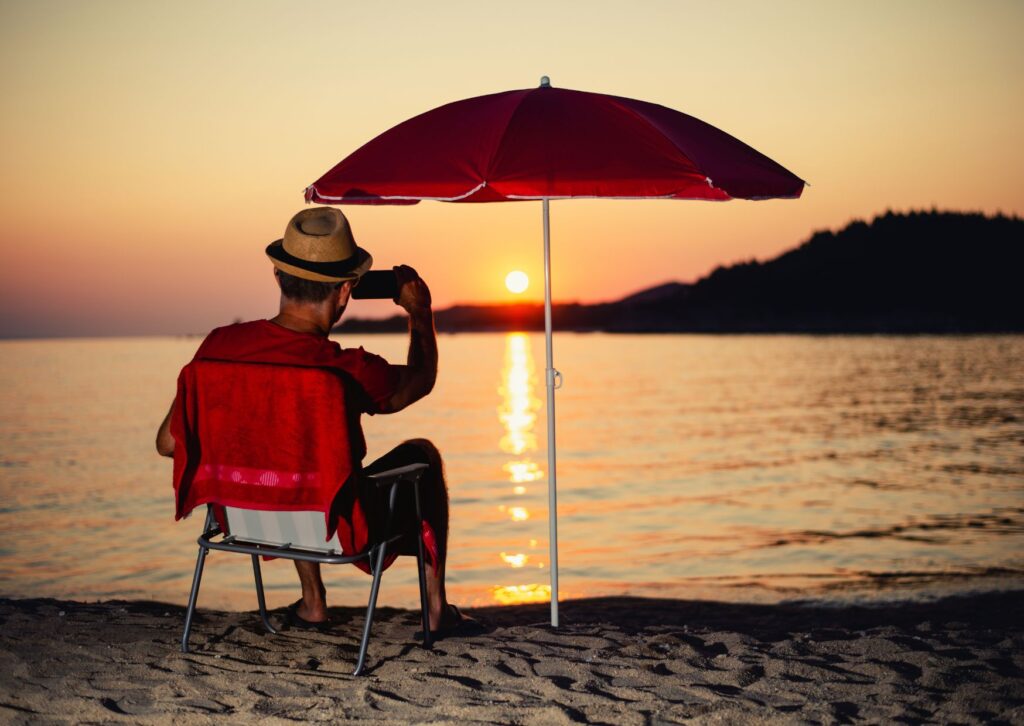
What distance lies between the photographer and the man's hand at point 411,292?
4453 mm

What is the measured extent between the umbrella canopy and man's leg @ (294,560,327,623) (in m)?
1.60

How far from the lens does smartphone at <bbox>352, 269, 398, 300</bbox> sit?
438 cm

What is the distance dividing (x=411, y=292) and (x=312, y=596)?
5.06 ft

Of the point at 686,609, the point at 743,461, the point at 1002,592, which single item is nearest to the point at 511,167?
the point at 686,609

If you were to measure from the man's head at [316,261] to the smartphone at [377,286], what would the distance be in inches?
3.9

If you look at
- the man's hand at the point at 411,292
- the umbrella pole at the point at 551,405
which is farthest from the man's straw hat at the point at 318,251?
the umbrella pole at the point at 551,405

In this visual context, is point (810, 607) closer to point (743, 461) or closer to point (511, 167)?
point (511, 167)

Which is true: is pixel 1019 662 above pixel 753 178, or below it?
below

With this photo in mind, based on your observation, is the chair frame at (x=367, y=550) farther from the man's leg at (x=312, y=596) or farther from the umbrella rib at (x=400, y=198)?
the umbrella rib at (x=400, y=198)

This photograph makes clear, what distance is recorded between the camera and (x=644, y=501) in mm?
14672

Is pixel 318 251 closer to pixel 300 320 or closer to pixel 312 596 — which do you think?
pixel 300 320

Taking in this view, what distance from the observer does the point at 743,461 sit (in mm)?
19172

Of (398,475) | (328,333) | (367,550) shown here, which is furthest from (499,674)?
(328,333)

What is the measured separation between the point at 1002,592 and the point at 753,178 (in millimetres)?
5210
